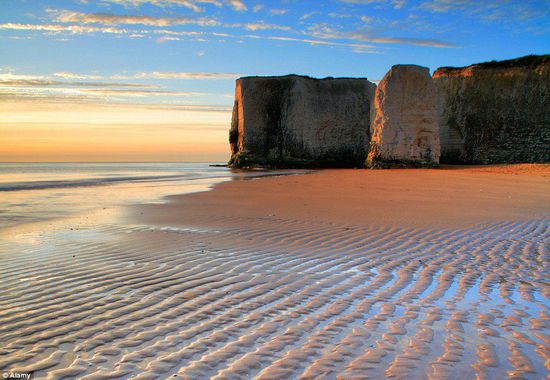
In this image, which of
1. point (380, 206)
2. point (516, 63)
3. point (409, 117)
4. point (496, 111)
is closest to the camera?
point (380, 206)

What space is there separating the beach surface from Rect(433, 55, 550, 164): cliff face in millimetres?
23145

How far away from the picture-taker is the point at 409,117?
23.5 meters

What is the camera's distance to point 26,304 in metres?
2.96

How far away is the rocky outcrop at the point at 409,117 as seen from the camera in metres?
23.2

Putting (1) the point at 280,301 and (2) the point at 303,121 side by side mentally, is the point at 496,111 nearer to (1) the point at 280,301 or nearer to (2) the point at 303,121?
(2) the point at 303,121

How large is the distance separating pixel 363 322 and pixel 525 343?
87 centimetres

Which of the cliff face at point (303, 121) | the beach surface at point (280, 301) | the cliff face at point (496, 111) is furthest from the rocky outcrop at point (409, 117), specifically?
the beach surface at point (280, 301)

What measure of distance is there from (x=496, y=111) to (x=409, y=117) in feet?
25.4

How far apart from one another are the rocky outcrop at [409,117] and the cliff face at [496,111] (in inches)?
234

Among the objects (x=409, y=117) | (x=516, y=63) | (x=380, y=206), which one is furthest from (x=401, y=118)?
(x=380, y=206)

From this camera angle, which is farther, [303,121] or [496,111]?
[303,121]

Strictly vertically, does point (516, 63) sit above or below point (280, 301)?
above

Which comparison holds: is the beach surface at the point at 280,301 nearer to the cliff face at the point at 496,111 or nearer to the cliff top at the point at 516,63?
the cliff face at the point at 496,111

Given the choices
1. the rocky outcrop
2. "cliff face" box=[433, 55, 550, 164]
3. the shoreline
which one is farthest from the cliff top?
the shoreline
